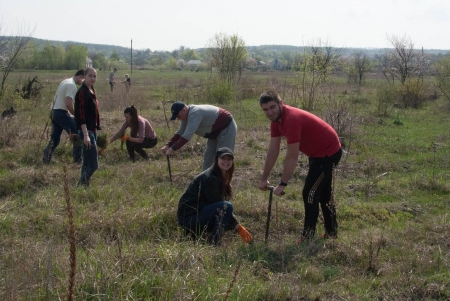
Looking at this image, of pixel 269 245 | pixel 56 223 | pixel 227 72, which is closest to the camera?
pixel 269 245

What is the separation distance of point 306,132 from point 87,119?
3.17m

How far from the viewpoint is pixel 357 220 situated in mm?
5965

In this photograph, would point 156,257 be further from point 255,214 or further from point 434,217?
point 434,217

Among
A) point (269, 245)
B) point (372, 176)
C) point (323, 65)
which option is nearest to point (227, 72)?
point (323, 65)

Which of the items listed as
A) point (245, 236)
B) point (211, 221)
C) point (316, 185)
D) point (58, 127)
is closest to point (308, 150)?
point (316, 185)

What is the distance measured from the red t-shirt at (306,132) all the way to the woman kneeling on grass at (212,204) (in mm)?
596

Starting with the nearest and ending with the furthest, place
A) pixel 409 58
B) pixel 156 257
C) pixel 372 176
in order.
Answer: pixel 156 257 < pixel 372 176 < pixel 409 58

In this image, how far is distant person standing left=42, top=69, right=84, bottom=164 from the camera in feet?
23.8

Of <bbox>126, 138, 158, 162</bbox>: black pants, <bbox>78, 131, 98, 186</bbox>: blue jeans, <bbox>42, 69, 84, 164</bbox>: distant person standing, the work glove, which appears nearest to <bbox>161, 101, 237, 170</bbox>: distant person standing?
<bbox>78, 131, 98, 186</bbox>: blue jeans

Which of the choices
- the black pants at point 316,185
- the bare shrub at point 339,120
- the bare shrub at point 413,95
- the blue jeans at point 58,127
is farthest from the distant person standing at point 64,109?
the bare shrub at point 413,95

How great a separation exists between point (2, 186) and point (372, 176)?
6065mm

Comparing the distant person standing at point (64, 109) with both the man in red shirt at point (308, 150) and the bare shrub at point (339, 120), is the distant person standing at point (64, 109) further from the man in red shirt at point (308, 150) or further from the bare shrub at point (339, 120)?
the bare shrub at point (339, 120)

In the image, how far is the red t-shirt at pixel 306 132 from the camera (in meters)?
4.55

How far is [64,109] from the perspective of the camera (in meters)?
7.53
